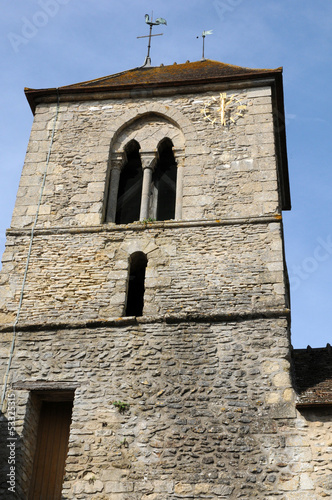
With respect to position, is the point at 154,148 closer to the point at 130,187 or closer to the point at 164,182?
the point at 130,187

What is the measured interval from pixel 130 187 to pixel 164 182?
73 cm

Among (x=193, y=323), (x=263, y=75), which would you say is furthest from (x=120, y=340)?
(x=263, y=75)

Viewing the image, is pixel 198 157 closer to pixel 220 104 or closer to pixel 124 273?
pixel 220 104

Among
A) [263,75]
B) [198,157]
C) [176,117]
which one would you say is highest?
[263,75]

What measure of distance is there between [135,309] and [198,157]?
2.64m

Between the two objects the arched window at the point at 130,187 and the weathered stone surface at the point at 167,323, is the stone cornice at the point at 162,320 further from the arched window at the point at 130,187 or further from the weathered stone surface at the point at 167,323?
the arched window at the point at 130,187

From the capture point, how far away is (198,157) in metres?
11.4

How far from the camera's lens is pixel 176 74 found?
1334cm

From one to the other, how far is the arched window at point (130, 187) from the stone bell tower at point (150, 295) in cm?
3

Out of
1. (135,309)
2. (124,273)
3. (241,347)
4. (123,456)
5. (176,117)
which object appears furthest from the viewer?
(176,117)

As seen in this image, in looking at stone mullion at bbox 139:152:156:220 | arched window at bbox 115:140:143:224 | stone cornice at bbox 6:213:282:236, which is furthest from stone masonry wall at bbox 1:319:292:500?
arched window at bbox 115:140:143:224

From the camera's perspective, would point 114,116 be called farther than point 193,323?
Yes

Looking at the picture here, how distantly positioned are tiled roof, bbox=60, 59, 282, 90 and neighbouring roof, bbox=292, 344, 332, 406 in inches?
196

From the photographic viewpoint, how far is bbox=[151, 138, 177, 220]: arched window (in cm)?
1167
